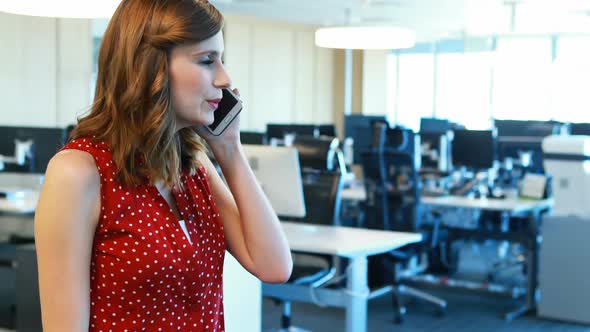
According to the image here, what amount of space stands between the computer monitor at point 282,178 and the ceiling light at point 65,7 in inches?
68.4

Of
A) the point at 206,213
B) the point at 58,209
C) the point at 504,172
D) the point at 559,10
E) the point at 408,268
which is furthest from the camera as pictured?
the point at 559,10

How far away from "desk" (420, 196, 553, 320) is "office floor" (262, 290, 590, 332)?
0.19 metres

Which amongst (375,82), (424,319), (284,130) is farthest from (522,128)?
(375,82)

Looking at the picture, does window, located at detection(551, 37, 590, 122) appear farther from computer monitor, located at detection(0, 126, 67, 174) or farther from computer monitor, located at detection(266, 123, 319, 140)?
computer monitor, located at detection(0, 126, 67, 174)

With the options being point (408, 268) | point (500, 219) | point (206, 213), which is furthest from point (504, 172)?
point (206, 213)

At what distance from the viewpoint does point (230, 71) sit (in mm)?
14016

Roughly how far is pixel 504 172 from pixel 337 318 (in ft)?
9.39

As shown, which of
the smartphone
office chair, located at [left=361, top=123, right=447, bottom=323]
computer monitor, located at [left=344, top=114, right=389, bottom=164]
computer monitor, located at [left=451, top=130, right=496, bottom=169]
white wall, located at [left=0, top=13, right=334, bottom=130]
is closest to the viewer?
the smartphone

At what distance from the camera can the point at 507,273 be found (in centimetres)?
833

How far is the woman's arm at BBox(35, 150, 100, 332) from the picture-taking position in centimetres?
119

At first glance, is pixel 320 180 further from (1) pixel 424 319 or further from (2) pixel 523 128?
(2) pixel 523 128

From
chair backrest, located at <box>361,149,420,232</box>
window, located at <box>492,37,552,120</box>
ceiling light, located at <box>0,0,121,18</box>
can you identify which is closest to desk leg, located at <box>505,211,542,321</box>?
chair backrest, located at <box>361,149,420,232</box>

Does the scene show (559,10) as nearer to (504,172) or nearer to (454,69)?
(454,69)

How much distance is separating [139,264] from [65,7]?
1829 mm
